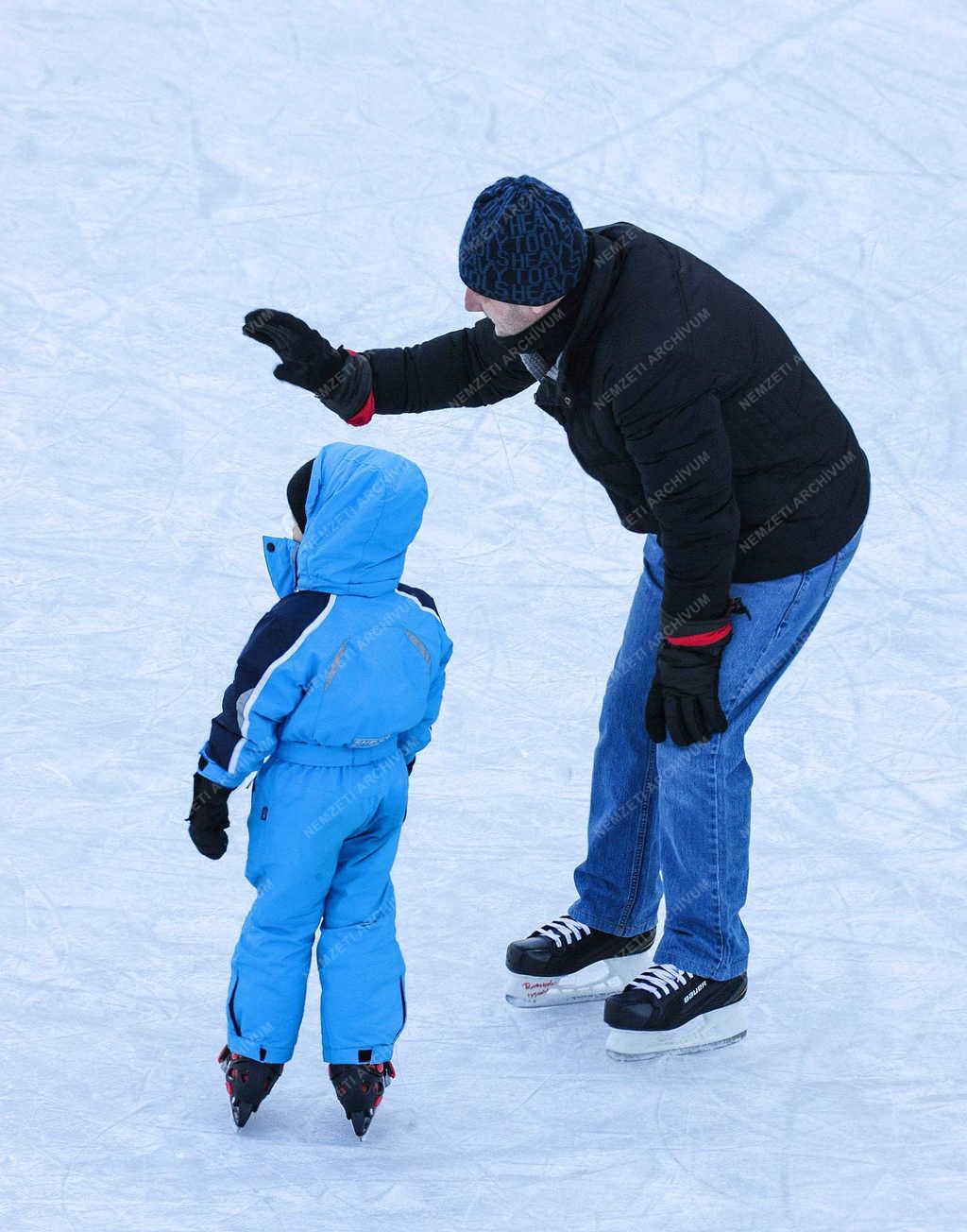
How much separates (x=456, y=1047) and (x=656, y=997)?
393mm

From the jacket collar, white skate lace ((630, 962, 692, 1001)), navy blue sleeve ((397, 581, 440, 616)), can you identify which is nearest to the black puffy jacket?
navy blue sleeve ((397, 581, 440, 616))

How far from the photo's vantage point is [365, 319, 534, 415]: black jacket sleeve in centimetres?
310

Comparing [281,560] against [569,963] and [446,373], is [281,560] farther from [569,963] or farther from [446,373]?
[569,963]

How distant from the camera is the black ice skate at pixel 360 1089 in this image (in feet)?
8.86

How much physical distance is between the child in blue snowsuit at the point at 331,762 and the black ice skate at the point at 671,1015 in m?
0.53

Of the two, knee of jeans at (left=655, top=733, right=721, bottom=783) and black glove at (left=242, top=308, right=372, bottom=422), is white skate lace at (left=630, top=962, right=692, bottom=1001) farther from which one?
black glove at (left=242, top=308, right=372, bottom=422)

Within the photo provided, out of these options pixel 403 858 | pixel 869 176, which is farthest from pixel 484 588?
pixel 869 176

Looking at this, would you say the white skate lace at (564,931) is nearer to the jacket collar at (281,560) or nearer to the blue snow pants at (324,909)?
the blue snow pants at (324,909)

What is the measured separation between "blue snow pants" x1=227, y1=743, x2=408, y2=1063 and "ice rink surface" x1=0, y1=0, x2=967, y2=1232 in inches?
8.4

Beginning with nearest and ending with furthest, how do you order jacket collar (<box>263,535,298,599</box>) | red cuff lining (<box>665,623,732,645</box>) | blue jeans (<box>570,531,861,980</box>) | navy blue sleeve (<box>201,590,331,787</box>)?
navy blue sleeve (<box>201,590,331,787</box>) < jacket collar (<box>263,535,298,599</box>) < red cuff lining (<box>665,623,732,645</box>) < blue jeans (<box>570,531,861,980</box>)

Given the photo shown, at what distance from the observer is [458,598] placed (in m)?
4.66

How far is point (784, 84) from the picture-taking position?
6.88 metres

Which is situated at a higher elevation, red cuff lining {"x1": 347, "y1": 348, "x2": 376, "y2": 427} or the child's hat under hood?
the child's hat under hood

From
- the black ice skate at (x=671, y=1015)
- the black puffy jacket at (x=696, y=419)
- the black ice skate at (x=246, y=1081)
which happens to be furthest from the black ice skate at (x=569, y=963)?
the black puffy jacket at (x=696, y=419)
